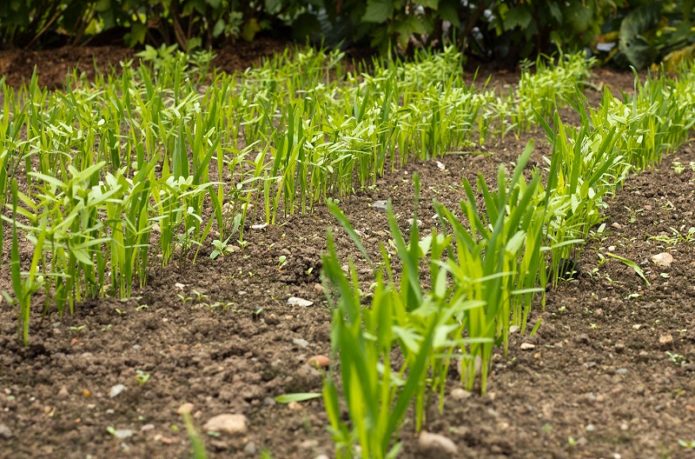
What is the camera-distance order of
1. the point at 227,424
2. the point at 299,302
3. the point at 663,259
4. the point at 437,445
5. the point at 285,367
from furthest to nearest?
1. the point at 663,259
2. the point at 299,302
3. the point at 285,367
4. the point at 227,424
5. the point at 437,445

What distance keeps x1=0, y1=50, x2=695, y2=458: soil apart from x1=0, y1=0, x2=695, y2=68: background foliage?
11.1ft

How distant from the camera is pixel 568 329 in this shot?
246cm

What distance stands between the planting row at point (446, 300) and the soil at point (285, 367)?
3.4 inches

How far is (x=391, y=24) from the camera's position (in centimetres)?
610

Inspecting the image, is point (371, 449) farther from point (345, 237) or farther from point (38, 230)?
point (345, 237)

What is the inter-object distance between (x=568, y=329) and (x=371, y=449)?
3.13ft

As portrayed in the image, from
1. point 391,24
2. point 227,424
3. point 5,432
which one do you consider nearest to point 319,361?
point 227,424

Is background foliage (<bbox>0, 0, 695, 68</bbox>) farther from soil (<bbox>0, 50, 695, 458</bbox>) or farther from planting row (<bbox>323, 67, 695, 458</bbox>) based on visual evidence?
soil (<bbox>0, 50, 695, 458</bbox>)

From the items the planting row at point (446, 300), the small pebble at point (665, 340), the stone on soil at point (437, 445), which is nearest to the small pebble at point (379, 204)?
the planting row at point (446, 300)

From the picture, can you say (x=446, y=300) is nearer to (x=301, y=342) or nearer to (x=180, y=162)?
(x=301, y=342)

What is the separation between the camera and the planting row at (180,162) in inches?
92.7

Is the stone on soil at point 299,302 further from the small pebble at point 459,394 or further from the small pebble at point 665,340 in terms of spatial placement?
the small pebble at point 665,340

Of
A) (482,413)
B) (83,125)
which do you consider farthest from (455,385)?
(83,125)

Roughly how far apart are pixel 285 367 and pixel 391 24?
4288mm
